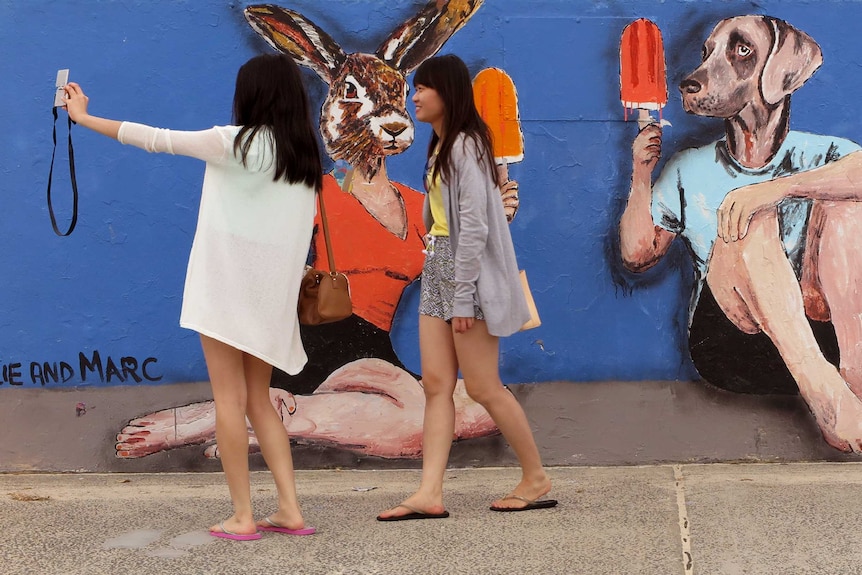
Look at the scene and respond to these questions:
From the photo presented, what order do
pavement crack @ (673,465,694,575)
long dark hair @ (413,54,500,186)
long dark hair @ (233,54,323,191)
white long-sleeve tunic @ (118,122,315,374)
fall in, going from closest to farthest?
pavement crack @ (673,465,694,575)
white long-sleeve tunic @ (118,122,315,374)
long dark hair @ (233,54,323,191)
long dark hair @ (413,54,500,186)

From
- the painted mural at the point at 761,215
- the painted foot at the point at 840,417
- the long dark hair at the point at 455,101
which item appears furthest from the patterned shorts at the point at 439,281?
the painted foot at the point at 840,417

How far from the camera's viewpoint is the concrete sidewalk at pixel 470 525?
371 centimetres

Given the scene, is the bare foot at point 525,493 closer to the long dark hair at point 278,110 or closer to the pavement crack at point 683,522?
the pavement crack at point 683,522

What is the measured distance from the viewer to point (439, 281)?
4250mm

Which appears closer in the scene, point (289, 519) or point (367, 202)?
point (289, 519)

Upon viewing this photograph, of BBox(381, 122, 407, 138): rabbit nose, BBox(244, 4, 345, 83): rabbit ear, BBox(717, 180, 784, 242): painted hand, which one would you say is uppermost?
BBox(244, 4, 345, 83): rabbit ear

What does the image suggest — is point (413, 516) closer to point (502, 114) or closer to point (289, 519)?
point (289, 519)

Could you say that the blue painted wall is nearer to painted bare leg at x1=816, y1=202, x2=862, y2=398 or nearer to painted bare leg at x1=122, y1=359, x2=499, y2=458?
painted bare leg at x1=122, y1=359, x2=499, y2=458

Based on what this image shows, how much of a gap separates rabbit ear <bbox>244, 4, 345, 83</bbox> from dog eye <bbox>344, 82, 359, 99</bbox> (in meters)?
0.08

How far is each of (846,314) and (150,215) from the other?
10.7 feet

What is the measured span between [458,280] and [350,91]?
142cm

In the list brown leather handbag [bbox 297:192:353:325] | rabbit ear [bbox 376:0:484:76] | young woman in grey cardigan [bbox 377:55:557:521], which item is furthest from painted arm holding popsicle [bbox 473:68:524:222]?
brown leather handbag [bbox 297:192:353:325]

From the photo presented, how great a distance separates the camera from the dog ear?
5098 mm

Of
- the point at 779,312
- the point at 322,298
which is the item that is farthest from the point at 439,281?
the point at 779,312
